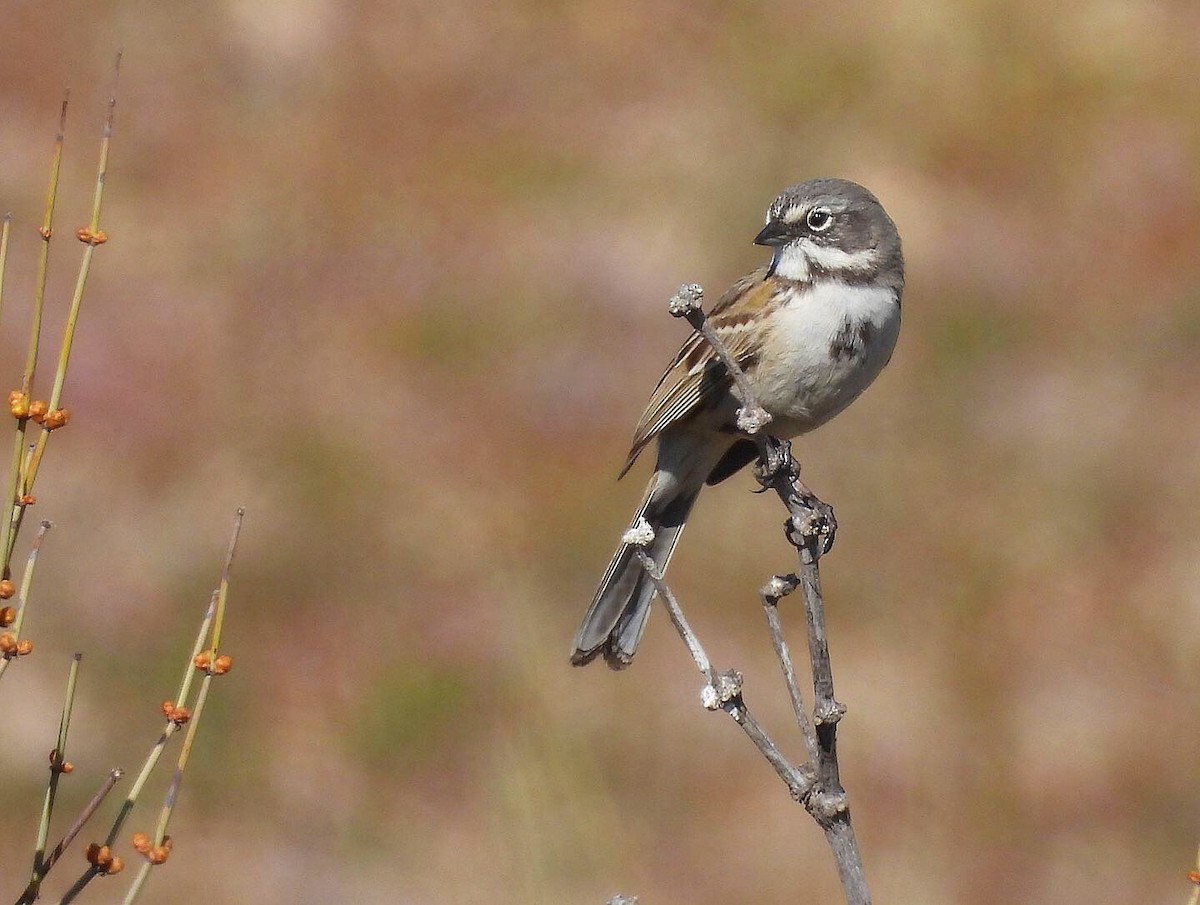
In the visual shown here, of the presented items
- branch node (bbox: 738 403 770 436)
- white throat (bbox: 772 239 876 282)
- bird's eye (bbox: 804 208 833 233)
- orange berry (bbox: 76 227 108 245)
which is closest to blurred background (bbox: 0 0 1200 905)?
branch node (bbox: 738 403 770 436)

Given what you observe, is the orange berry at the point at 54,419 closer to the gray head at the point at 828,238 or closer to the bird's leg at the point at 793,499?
the bird's leg at the point at 793,499

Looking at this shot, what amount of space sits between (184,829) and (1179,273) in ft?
22.0

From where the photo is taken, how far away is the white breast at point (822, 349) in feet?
17.1

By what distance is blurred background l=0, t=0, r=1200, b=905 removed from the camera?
8.02m

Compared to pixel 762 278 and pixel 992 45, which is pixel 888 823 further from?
pixel 992 45

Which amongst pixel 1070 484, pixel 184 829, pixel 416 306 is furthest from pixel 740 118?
pixel 184 829

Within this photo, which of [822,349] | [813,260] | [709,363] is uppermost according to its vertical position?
[813,260]

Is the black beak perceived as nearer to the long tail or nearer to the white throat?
the white throat

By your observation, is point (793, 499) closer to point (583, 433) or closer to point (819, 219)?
point (819, 219)

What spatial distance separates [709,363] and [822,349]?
1.28 ft

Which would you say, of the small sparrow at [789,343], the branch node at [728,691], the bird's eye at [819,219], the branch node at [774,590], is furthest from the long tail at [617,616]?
the branch node at [728,691]

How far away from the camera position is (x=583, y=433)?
9898 mm

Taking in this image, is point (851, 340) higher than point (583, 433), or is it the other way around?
point (583, 433)

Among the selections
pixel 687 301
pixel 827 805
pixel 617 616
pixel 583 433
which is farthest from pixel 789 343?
pixel 583 433
